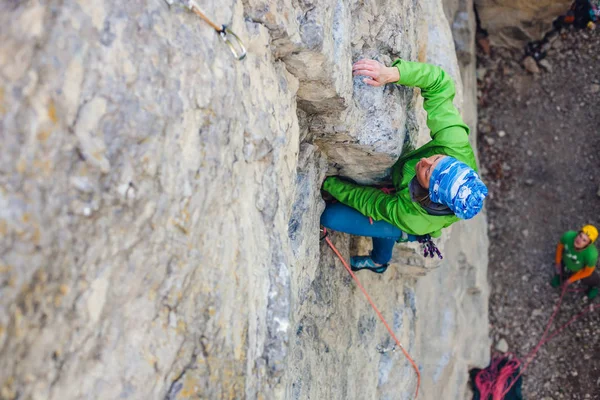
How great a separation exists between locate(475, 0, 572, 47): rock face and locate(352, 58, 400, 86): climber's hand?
5.44 metres

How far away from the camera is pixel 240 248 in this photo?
84.2 inches

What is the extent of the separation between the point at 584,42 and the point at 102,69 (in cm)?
864

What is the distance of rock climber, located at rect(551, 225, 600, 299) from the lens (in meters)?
6.43

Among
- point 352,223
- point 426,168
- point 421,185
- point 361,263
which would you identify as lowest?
point 361,263

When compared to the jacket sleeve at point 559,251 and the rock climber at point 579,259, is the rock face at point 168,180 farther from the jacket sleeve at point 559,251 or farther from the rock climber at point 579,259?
the jacket sleeve at point 559,251

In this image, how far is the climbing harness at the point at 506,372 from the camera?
6.59 m

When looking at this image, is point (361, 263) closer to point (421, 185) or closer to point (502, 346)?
point (421, 185)

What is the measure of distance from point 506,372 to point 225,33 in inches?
253

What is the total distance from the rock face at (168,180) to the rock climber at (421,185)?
18 centimetres

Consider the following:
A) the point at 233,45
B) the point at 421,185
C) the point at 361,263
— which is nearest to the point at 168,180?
the point at 233,45

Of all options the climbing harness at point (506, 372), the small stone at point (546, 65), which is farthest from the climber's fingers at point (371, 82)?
the small stone at point (546, 65)

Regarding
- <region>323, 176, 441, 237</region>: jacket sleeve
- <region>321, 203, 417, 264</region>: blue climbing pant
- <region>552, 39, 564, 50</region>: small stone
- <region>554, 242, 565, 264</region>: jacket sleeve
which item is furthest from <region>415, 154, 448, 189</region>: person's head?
<region>552, 39, 564, 50</region>: small stone

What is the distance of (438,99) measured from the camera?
3260 millimetres

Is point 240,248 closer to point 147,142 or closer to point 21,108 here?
point 147,142
